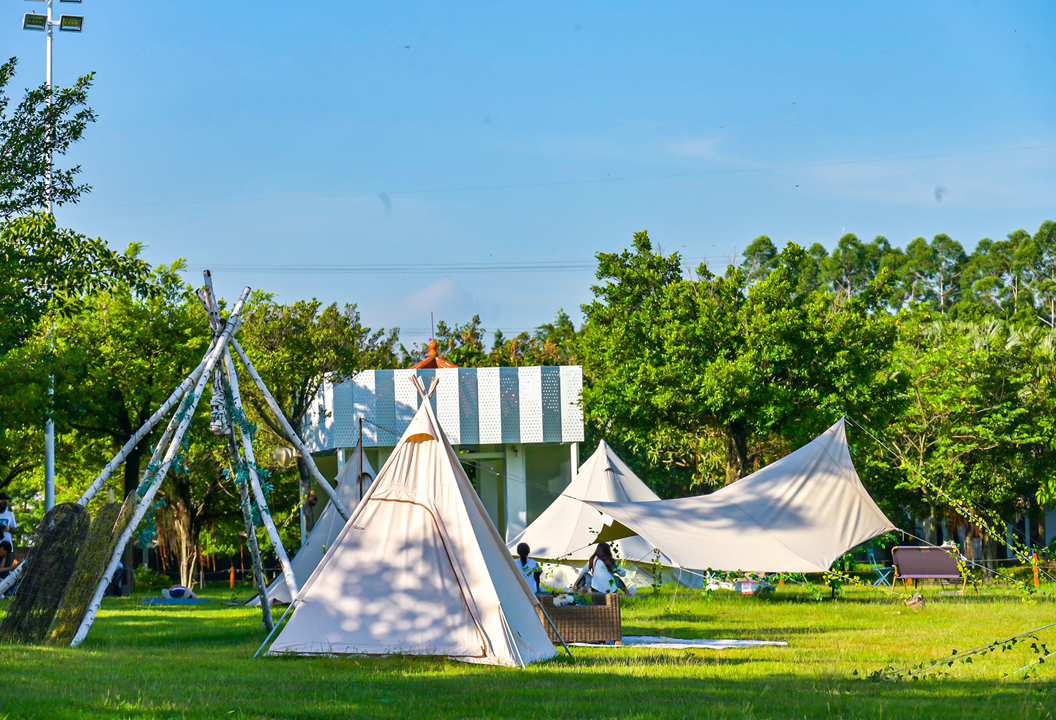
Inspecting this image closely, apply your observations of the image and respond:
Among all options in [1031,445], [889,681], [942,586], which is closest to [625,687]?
[889,681]

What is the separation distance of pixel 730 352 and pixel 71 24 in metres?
16.0

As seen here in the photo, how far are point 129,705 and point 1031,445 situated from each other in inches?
991

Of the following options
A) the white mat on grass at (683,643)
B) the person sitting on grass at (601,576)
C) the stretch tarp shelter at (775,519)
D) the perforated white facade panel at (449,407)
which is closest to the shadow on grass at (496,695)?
the white mat on grass at (683,643)

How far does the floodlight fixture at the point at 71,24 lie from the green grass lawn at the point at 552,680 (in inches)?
600

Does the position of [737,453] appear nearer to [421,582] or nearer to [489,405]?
[489,405]

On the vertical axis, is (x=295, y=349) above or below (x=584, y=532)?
above

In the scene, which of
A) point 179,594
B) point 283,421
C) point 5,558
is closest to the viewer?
point 283,421

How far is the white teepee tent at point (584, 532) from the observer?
19.5m

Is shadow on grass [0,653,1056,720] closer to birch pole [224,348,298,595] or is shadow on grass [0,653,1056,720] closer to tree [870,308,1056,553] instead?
birch pole [224,348,298,595]

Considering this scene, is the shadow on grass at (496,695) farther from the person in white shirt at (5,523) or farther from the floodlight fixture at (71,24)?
the floodlight fixture at (71,24)

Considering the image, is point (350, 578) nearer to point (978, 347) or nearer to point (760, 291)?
point (760, 291)

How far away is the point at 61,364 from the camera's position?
60.4 feet

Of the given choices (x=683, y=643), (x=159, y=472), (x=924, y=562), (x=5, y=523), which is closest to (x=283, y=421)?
(x=159, y=472)

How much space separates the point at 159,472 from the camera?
421 inches
